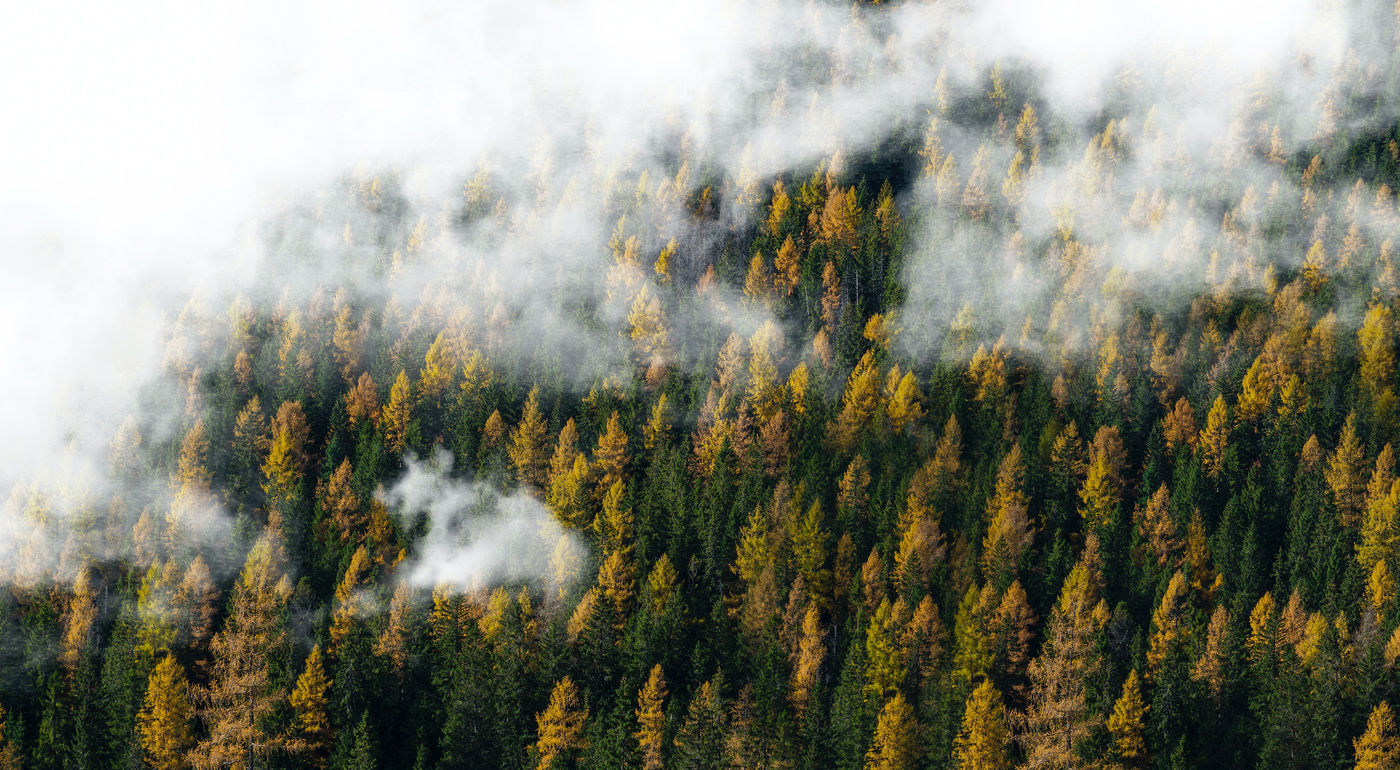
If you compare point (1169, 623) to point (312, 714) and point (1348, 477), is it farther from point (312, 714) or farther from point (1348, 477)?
point (312, 714)

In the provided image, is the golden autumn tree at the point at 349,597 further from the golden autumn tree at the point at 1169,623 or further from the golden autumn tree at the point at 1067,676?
Answer: the golden autumn tree at the point at 1169,623

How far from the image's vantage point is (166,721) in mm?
74250

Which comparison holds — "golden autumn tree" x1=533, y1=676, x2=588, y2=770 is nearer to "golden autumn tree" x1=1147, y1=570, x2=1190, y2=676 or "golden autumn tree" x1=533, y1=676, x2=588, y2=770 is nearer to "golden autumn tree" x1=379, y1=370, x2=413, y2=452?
"golden autumn tree" x1=1147, y1=570, x2=1190, y2=676

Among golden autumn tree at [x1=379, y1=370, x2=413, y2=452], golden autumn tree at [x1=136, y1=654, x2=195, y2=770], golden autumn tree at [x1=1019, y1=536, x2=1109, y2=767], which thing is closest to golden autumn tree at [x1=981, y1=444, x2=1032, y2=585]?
golden autumn tree at [x1=1019, y1=536, x2=1109, y2=767]

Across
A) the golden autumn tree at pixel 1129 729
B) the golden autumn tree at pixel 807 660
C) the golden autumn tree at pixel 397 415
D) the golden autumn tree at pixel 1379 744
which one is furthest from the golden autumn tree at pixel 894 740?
the golden autumn tree at pixel 397 415

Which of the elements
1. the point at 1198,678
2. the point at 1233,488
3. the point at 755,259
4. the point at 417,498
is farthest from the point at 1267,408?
the point at 417,498

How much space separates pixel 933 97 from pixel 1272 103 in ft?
186

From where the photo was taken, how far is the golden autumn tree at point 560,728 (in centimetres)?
7219

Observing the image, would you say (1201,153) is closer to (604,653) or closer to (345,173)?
(604,653)

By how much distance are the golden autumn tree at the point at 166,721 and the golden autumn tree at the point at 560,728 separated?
2511 centimetres

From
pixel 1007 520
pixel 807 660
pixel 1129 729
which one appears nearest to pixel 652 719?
pixel 807 660

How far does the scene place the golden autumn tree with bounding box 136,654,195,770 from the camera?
242 ft

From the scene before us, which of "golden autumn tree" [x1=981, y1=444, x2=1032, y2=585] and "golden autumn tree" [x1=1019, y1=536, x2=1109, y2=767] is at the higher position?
"golden autumn tree" [x1=981, y1=444, x2=1032, y2=585]

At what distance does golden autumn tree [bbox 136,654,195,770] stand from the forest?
1.00 ft
